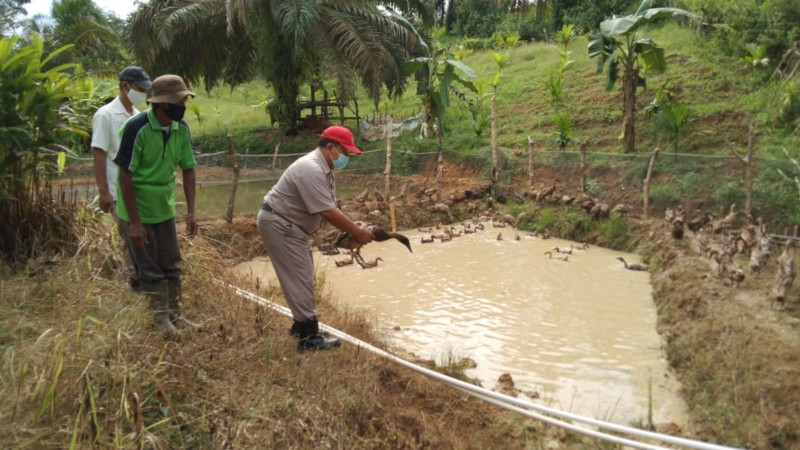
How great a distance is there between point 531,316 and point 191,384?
449cm

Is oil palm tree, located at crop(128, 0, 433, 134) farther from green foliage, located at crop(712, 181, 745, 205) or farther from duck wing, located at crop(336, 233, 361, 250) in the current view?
duck wing, located at crop(336, 233, 361, 250)

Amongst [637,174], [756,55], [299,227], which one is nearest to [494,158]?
[637,174]

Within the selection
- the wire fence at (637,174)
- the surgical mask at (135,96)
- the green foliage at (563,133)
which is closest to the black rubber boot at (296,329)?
the surgical mask at (135,96)

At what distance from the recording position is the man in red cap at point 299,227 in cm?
400

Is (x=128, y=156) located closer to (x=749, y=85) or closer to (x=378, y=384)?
(x=378, y=384)

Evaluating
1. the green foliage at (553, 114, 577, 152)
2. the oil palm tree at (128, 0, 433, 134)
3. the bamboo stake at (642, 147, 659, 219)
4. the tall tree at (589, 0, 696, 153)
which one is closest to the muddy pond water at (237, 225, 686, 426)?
the bamboo stake at (642, 147, 659, 219)

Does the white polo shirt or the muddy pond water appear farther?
the muddy pond water

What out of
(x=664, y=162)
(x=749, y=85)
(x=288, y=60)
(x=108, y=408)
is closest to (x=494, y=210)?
(x=664, y=162)

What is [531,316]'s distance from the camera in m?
6.82

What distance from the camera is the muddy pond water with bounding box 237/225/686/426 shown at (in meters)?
5.02

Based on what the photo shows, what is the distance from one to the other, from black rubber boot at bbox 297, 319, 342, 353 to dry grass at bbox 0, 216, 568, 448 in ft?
0.34

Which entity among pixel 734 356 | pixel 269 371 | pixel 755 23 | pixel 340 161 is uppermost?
pixel 755 23

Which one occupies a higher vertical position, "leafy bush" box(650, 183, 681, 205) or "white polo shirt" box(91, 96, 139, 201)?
"white polo shirt" box(91, 96, 139, 201)

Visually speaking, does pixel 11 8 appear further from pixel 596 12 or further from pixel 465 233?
pixel 465 233
